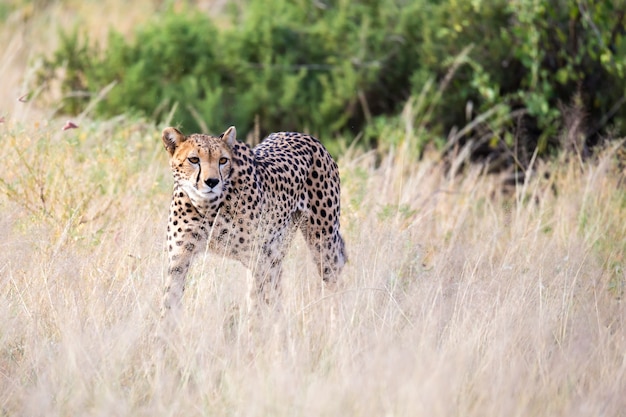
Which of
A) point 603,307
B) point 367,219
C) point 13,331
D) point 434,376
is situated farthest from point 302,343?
point 367,219

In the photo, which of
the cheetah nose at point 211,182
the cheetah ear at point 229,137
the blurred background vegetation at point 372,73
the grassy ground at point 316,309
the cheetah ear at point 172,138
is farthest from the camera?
the blurred background vegetation at point 372,73

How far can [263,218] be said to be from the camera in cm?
464

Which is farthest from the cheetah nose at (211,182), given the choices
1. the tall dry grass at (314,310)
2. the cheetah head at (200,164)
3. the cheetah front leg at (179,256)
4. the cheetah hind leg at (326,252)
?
the cheetah hind leg at (326,252)

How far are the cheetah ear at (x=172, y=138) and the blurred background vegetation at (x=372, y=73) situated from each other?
3264 millimetres

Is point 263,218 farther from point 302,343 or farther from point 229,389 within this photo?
point 229,389

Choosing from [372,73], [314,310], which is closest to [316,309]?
[314,310]

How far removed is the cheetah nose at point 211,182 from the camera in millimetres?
4234

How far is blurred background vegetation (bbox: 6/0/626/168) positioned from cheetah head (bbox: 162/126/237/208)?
324cm

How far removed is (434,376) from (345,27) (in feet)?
19.9

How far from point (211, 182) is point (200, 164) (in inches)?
3.7

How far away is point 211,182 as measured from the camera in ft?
13.9

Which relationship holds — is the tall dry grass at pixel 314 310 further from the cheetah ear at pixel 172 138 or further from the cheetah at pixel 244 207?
the cheetah ear at pixel 172 138

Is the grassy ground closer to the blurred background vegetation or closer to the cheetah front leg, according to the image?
the cheetah front leg

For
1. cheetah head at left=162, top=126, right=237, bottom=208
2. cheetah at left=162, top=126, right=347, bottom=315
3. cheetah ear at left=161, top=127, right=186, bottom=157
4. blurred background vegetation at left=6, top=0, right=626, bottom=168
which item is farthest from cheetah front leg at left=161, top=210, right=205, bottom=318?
blurred background vegetation at left=6, top=0, right=626, bottom=168
